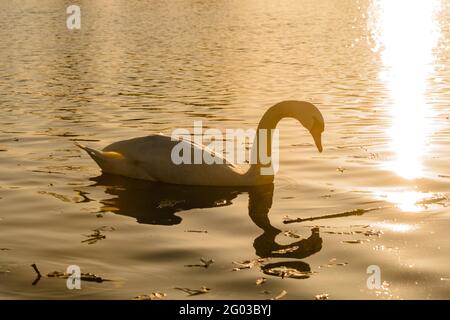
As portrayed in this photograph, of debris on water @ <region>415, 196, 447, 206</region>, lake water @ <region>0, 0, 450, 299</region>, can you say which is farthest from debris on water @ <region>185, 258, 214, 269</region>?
debris on water @ <region>415, 196, 447, 206</region>

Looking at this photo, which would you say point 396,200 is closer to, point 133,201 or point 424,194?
point 424,194

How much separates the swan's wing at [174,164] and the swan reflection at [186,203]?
5.4 inches

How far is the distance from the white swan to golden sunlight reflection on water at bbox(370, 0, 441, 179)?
79.9 inches

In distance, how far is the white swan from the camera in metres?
12.4

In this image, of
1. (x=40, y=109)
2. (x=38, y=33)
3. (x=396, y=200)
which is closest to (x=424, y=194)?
(x=396, y=200)

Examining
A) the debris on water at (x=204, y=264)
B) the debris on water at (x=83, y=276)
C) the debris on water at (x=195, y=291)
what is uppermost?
the debris on water at (x=204, y=264)

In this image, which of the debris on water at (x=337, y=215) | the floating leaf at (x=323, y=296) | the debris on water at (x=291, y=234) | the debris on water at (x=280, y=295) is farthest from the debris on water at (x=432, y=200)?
the debris on water at (x=280, y=295)

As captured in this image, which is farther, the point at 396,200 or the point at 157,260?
the point at 396,200

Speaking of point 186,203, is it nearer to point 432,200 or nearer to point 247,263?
point 247,263

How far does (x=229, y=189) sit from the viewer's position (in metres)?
12.6

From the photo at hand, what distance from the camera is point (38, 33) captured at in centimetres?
4825

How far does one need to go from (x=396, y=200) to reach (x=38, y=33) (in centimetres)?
3973

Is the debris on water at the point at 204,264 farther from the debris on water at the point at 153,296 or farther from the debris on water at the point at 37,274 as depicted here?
the debris on water at the point at 37,274

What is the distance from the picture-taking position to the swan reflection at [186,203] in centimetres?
948
